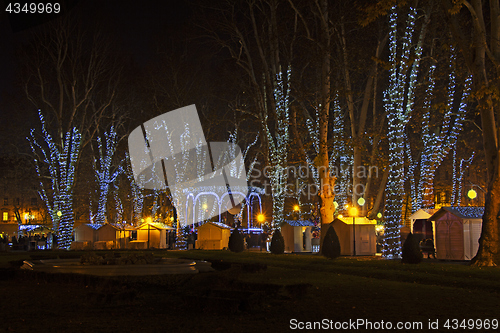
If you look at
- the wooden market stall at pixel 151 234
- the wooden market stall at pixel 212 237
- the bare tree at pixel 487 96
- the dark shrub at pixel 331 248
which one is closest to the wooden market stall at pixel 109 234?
the wooden market stall at pixel 151 234

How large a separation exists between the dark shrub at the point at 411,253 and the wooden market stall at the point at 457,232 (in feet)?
11.9

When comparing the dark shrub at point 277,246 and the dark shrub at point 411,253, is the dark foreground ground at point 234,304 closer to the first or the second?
the dark shrub at point 411,253

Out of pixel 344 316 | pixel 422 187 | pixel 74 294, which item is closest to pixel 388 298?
pixel 344 316

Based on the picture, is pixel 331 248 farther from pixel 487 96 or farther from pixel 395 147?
pixel 487 96

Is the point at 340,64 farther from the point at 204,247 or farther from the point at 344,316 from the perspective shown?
the point at 344,316

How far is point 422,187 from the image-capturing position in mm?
32812

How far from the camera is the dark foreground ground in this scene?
7828 millimetres

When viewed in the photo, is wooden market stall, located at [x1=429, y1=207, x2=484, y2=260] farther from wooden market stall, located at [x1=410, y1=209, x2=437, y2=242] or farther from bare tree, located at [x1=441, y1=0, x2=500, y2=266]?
bare tree, located at [x1=441, y1=0, x2=500, y2=266]

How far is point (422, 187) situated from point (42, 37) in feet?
89.7

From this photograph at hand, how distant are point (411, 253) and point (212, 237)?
19.6m

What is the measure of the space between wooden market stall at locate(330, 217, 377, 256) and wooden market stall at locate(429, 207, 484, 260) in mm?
4677

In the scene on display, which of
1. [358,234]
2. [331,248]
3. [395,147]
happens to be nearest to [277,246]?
[358,234]

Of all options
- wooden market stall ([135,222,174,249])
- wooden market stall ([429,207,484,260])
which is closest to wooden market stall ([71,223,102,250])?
wooden market stall ([135,222,174,249])

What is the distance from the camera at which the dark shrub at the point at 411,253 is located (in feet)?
67.3
